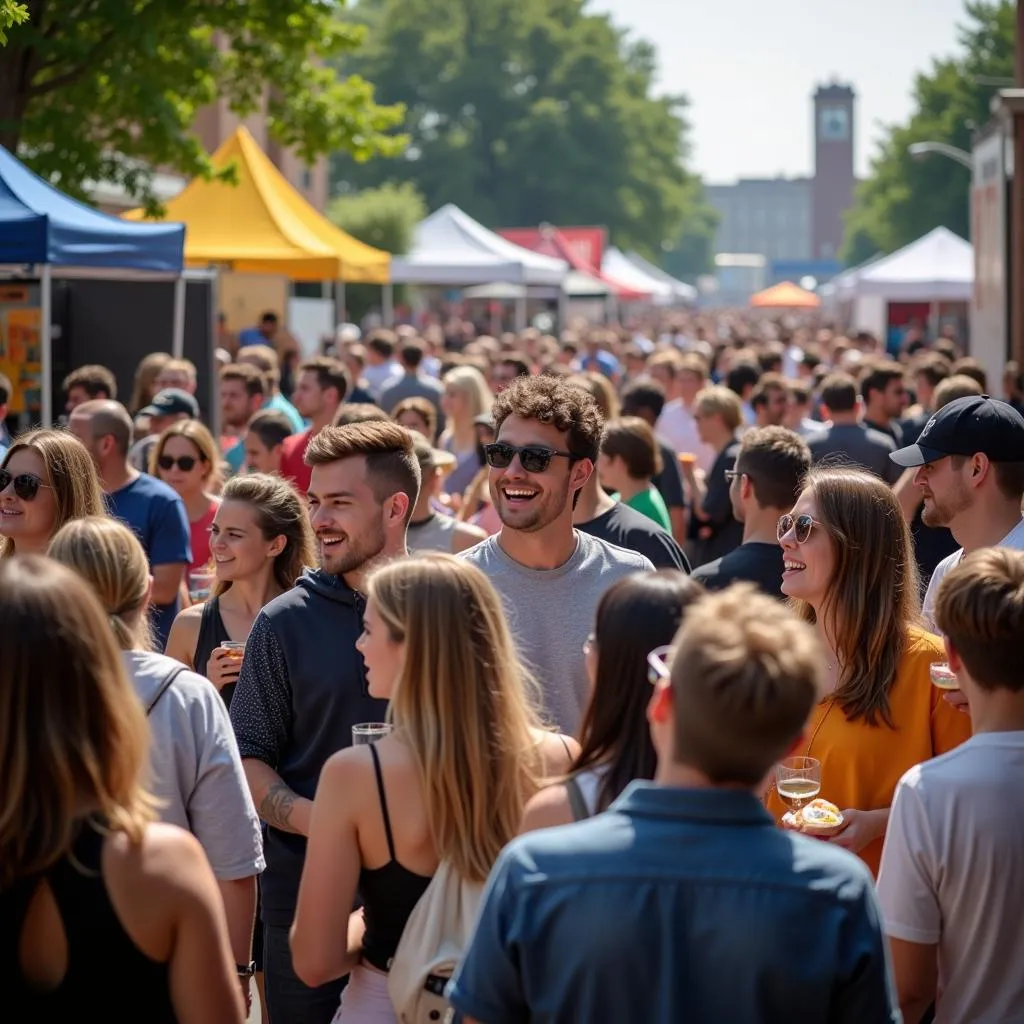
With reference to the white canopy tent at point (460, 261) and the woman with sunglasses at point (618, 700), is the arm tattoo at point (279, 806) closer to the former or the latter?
the woman with sunglasses at point (618, 700)

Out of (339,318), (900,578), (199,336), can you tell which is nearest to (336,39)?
(199,336)

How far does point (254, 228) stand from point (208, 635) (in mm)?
12551

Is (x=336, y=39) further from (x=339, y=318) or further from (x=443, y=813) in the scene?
(x=443, y=813)

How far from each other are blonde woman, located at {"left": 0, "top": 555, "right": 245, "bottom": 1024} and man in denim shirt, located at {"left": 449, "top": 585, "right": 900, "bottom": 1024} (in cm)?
55

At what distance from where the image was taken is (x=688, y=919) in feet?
7.50

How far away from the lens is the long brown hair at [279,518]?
5281mm

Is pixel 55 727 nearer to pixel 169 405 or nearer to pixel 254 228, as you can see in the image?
pixel 169 405

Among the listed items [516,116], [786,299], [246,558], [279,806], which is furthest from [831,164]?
[279,806]

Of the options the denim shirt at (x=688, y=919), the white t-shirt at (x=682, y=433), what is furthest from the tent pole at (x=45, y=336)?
the denim shirt at (x=688, y=919)

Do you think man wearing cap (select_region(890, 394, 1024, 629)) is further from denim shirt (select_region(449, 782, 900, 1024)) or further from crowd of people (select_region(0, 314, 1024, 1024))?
denim shirt (select_region(449, 782, 900, 1024))

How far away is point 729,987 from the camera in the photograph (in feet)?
7.53

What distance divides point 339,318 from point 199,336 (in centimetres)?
1148

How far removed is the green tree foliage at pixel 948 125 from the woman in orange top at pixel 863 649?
6560 centimetres

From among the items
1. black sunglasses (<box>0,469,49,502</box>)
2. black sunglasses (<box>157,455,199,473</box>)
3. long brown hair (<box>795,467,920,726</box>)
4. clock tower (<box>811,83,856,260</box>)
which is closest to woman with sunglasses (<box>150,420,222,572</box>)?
black sunglasses (<box>157,455,199,473</box>)
